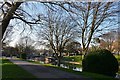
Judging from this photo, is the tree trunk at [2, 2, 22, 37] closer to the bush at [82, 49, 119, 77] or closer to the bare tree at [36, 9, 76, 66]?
the bush at [82, 49, 119, 77]

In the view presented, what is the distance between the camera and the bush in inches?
782

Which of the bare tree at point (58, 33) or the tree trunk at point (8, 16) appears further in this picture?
the bare tree at point (58, 33)

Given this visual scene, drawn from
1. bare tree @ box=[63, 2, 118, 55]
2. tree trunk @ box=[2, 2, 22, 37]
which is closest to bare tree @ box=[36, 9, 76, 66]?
bare tree @ box=[63, 2, 118, 55]

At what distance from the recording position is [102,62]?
20.0 metres

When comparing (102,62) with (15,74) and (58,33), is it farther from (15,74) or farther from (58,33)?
(58,33)

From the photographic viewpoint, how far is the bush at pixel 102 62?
19875mm

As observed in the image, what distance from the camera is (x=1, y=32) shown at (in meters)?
12.9

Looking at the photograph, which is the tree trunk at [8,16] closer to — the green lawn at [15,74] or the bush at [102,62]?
the green lawn at [15,74]

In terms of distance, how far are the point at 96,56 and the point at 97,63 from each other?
1.81 feet

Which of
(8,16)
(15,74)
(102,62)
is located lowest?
(15,74)

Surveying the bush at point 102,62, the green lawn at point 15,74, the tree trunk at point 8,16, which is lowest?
the green lawn at point 15,74

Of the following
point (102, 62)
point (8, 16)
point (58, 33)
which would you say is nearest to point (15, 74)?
point (8, 16)

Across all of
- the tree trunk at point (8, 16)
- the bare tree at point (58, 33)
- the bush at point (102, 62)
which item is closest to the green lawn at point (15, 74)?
the tree trunk at point (8, 16)

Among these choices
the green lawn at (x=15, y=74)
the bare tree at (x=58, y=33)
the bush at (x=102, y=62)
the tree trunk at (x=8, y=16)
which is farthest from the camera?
the bare tree at (x=58, y=33)
